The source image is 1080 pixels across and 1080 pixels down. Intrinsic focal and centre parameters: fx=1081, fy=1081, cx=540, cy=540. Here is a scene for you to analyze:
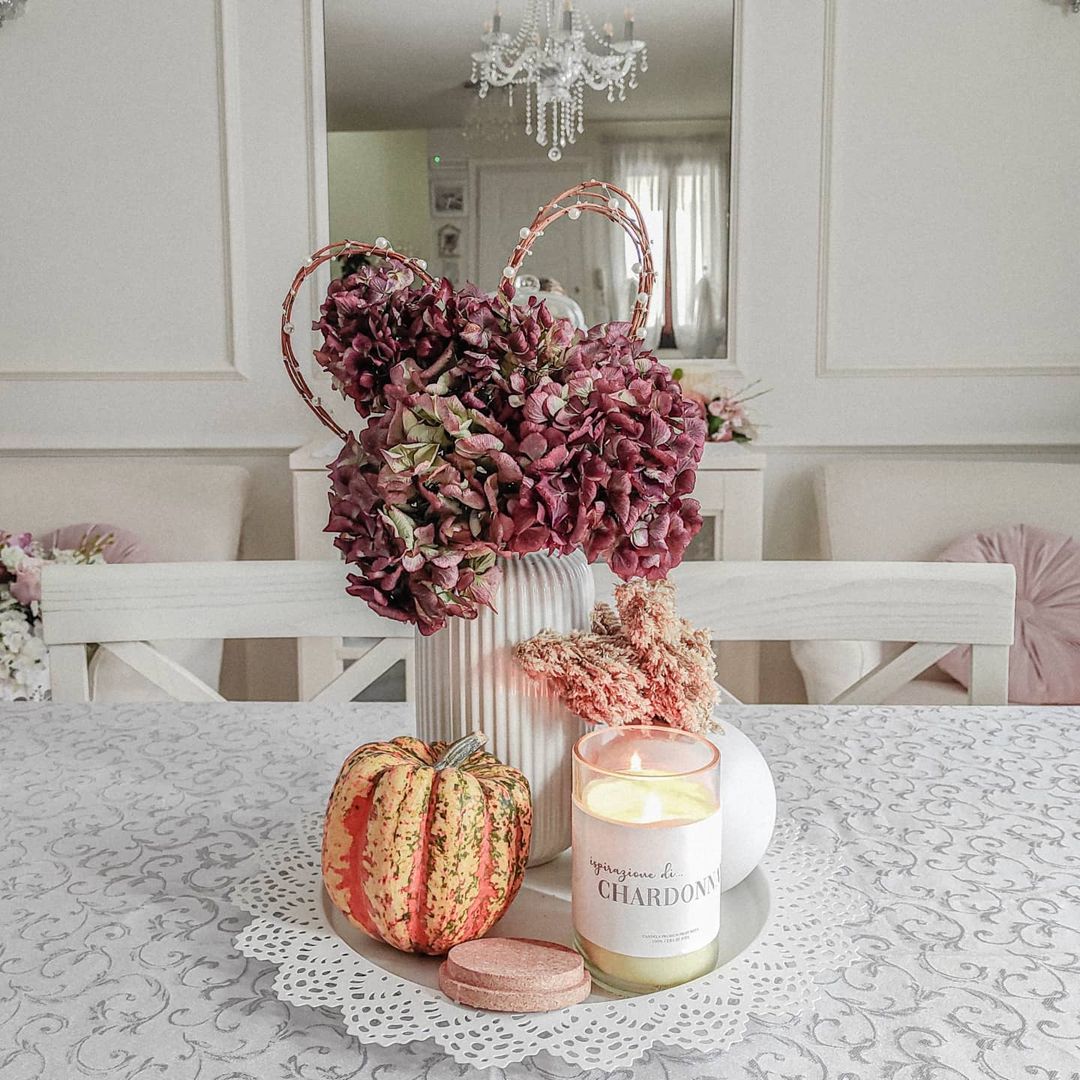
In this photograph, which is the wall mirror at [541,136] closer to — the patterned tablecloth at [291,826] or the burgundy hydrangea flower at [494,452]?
the patterned tablecloth at [291,826]

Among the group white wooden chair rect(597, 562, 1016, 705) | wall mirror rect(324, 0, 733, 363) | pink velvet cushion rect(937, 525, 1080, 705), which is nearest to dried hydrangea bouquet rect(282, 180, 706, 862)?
white wooden chair rect(597, 562, 1016, 705)

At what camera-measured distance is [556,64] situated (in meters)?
2.45

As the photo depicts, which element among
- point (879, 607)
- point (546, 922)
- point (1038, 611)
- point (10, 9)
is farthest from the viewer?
point (10, 9)

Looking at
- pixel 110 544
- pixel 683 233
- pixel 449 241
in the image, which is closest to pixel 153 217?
pixel 449 241

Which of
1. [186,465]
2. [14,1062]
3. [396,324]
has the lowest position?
[14,1062]

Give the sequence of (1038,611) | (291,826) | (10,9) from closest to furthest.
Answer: (291,826)
(1038,611)
(10,9)

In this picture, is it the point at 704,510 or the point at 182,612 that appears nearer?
the point at 182,612

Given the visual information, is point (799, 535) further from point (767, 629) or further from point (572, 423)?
point (572, 423)

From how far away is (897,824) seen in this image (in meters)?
0.82

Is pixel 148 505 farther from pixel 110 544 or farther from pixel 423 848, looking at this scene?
pixel 423 848

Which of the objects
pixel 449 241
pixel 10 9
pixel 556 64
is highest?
pixel 10 9

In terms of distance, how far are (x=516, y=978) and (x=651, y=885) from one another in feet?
0.28

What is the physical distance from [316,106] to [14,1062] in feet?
7.49

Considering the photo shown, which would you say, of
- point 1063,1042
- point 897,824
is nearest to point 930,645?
point 897,824
